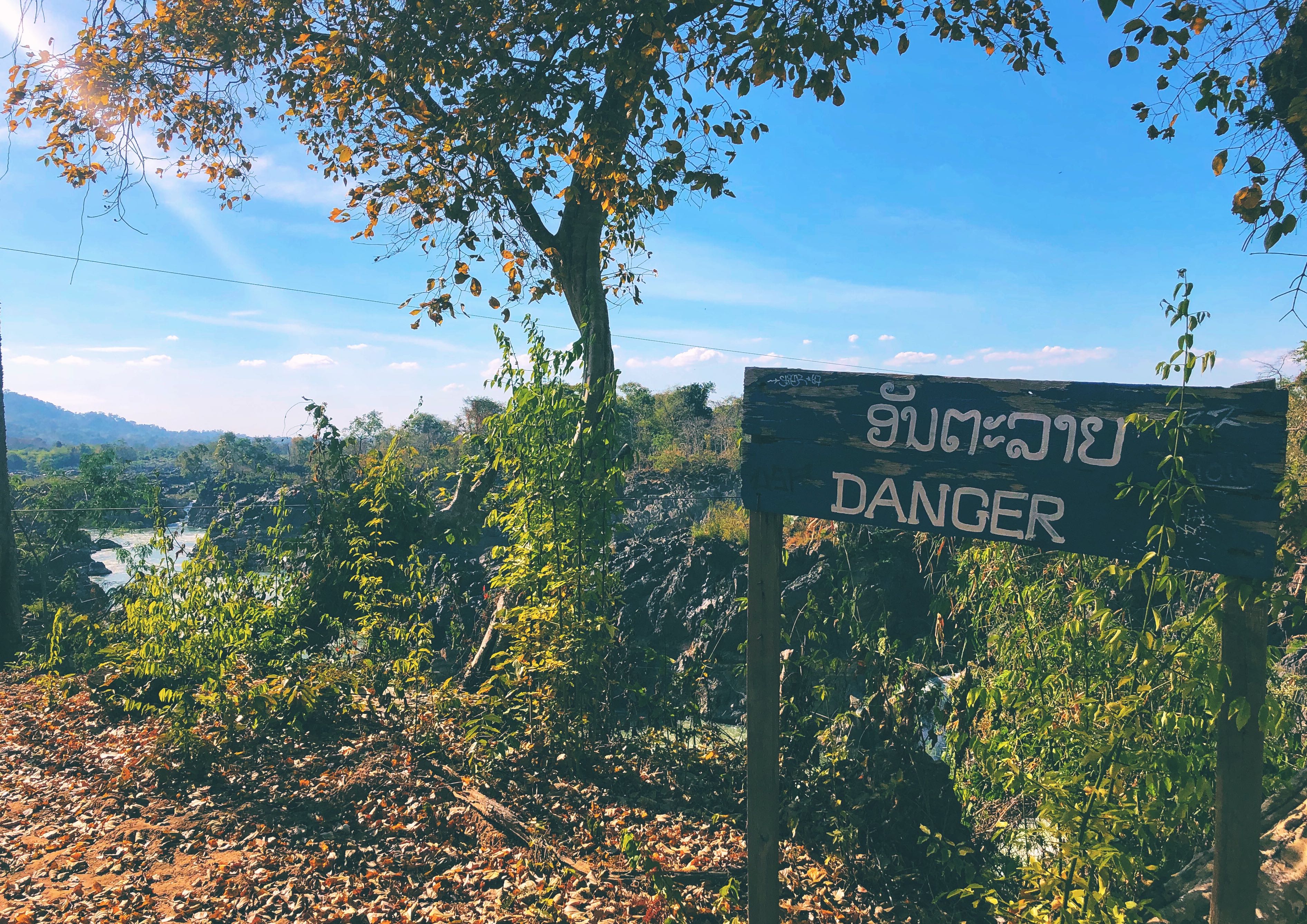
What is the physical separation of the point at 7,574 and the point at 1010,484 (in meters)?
Result: 10.7

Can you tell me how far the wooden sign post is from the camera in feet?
6.22

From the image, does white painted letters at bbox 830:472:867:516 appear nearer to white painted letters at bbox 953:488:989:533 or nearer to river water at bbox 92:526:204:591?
white painted letters at bbox 953:488:989:533

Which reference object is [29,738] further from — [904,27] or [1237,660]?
[904,27]

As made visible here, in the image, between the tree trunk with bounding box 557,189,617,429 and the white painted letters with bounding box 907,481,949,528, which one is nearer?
the white painted letters with bounding box 907,481,949,528

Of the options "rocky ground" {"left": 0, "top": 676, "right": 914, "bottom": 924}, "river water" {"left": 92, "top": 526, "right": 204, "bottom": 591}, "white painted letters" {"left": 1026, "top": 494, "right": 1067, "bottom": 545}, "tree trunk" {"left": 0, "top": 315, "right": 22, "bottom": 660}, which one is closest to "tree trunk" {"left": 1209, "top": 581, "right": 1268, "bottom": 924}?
"white painted letters" {"left": 1026, "top": 494, "right": 1067, "bottom": 545}

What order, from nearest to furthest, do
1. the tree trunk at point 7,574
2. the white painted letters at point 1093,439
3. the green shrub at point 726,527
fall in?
the white painted letters at point 1093,439
the tree trunk at point 7,574
the green shrub at point 726,527

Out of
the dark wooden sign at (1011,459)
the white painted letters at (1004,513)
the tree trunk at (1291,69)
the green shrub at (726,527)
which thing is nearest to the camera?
the dark wooden sign at (1011,459)

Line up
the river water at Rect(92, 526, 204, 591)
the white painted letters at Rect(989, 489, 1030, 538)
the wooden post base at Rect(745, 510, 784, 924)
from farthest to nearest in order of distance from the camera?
the river water at Rect(92, 526, 204, 591) < the wooden post base at Rect(745, 510, 784, 924) < the white painted letters at Rect(989, 489, 1030, 538)

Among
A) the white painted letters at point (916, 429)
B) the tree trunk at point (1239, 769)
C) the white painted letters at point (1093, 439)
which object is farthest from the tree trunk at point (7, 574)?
the tree trunk at point (1239, 769)

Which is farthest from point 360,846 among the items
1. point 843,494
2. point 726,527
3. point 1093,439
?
point 726,527

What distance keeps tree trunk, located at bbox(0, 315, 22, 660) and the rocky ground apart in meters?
4.19

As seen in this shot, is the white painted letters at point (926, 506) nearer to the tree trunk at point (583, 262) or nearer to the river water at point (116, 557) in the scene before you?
the tree trunk at point (583, 262)

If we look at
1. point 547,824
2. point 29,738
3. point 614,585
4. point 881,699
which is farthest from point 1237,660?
point 29,738

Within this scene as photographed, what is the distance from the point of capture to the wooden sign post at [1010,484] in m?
1.89
